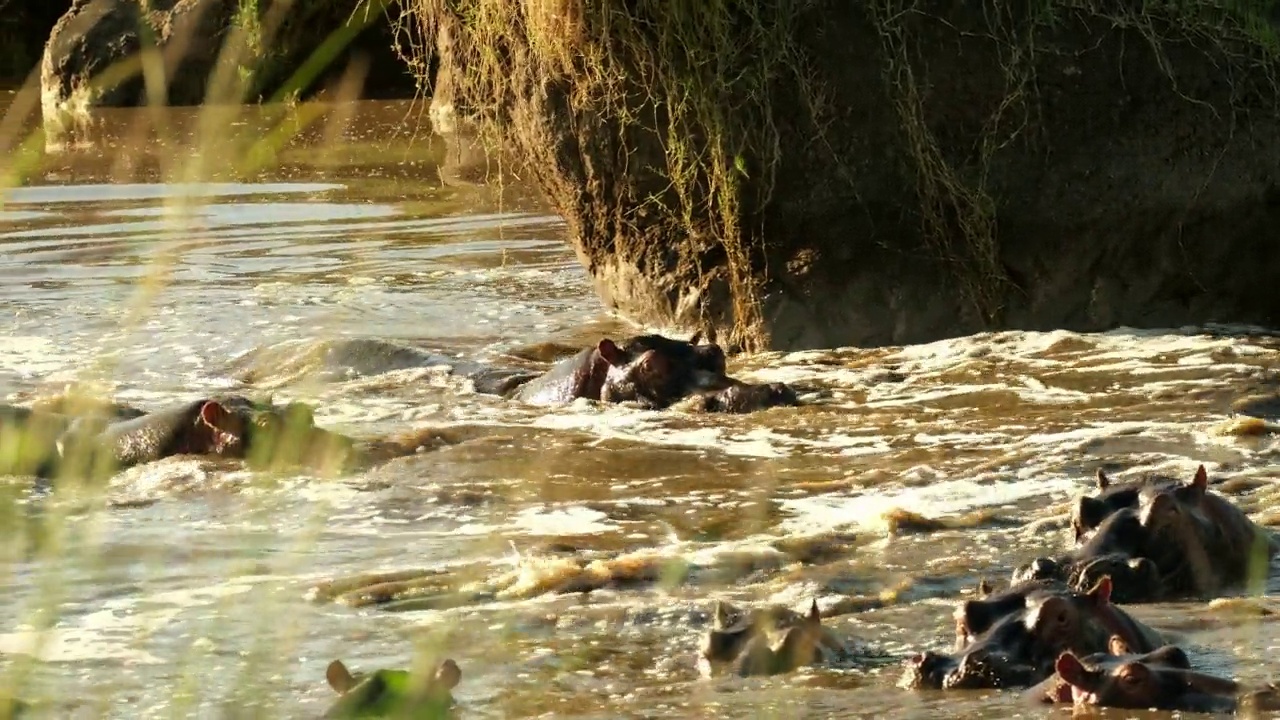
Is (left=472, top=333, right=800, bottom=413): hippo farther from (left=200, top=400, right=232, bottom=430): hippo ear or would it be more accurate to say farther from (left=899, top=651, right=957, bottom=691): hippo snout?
(left=899, top=651, right=957, bottom=691): hippo snout

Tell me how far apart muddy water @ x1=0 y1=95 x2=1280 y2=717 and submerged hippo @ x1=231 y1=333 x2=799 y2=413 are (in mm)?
106

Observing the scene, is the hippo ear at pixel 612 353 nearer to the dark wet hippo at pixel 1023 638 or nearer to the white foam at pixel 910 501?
the white foam at pixel 910 501

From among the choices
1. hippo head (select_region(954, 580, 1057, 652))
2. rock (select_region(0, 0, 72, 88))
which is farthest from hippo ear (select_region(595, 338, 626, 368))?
rock (select_region(0, 0, 72, 88))

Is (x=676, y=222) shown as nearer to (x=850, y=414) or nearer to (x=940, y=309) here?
(x=940, y=309)

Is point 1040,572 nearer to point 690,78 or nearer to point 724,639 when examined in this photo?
point 724,639

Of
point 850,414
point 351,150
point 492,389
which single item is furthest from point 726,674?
point 351,150

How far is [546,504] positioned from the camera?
207 inches

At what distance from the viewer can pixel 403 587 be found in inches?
171

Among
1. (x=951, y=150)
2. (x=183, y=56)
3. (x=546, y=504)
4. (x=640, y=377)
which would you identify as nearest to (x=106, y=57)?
(x=183, y=56)

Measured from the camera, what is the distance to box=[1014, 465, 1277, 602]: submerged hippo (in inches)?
156

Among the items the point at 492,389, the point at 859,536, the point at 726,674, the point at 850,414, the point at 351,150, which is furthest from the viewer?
the point at 351,150

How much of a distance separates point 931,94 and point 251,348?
279 cm

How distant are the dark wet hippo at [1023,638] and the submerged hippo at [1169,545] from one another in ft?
1.70

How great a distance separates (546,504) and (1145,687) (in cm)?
246
